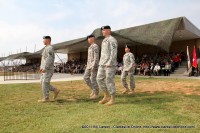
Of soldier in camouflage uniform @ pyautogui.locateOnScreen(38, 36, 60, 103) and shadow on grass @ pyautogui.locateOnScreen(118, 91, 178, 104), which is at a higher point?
soldier in camouflage uniform @ pyautogui.locateOnScreen(38, 36, 60, 103)

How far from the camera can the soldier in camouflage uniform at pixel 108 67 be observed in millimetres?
6332

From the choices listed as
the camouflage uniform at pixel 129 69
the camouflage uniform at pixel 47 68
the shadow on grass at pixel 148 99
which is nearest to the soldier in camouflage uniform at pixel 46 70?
the camouflage uniform at pixel 47 68

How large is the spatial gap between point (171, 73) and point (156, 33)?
381 centimetres

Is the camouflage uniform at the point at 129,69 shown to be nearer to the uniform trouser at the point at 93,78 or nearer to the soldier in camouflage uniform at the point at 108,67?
the uniform trouser at the point at 93,78

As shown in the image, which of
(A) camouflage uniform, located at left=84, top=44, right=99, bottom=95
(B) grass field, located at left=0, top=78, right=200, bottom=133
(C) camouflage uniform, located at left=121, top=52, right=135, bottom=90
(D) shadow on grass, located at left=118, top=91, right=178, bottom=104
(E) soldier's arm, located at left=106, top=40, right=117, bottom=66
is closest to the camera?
(B) grass field, located at left=0, top=78, right=200, bottom=133

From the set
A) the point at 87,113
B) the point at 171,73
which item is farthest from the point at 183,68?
the point at 87,113

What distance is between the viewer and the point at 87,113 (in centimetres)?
521

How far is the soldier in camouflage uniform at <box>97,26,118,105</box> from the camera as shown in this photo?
6332 mm

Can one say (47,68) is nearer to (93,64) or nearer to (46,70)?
(46,70)

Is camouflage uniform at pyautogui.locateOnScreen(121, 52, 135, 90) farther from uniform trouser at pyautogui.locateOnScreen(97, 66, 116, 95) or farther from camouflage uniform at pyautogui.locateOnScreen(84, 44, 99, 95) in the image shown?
uniform trouser at pyautogui.locateOnScreen(97, 66, 116, 95)

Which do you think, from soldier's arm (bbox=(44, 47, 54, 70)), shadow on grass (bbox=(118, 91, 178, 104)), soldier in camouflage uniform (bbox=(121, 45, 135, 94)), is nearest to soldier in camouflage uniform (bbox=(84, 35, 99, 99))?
shadow on grass (bbox=(118, 91, 178, 104))

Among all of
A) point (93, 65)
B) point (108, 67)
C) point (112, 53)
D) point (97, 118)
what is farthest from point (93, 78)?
point (97, 118)

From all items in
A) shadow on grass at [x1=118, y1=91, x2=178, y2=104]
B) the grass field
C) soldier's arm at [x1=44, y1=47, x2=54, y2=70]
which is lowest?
the grass field

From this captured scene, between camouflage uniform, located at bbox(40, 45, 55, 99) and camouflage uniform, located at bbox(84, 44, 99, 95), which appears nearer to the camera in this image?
camouflage uniform, located at bbox(40, 45, 55, 99)
